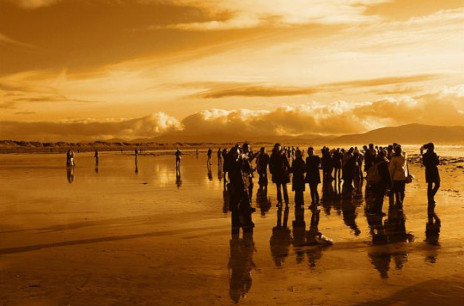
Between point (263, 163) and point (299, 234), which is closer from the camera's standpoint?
point (299, 234)

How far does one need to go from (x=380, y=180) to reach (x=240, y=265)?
8346mm

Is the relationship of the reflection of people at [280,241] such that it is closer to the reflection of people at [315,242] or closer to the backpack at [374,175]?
the reflection of people at [315,242]

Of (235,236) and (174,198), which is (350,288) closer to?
(235,236)

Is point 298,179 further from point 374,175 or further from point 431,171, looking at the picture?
point 431,171

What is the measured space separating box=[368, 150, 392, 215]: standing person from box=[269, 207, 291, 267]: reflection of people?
3201 millimetres

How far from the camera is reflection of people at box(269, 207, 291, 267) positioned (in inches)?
361

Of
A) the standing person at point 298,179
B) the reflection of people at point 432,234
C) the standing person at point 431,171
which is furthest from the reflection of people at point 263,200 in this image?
the standing person at point 431,171

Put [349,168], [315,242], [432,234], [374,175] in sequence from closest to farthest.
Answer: [315,242] → [432,234] → [374,175] → [349,168]

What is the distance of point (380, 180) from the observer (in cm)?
1542

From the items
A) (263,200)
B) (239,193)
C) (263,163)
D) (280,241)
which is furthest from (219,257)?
(263,163)

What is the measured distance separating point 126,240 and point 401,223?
7.26 m

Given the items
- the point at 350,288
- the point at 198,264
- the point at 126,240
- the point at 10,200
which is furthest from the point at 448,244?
the point at 10,200

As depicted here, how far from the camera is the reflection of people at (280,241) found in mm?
9164

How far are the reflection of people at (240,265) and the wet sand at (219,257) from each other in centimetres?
2
